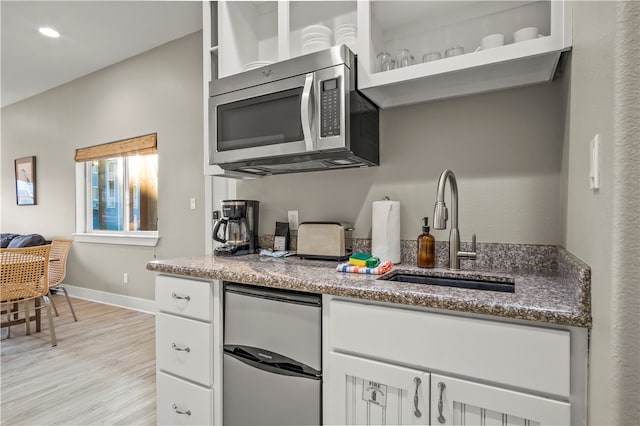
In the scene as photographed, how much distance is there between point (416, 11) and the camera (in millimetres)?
1573

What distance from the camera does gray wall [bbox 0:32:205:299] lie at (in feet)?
10.9

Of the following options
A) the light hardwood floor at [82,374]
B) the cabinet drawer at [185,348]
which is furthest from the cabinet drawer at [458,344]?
the light hardwood floor at [82,374]

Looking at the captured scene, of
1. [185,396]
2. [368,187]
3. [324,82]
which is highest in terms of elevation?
[324,82]

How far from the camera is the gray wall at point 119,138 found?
331 cm

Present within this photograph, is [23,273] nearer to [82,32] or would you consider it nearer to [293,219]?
[82,32]

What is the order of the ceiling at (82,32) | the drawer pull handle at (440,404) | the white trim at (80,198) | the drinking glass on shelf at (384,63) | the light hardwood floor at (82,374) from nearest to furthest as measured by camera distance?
the drawer pull handle at (440,404) < the drinking glass on shelf at (384,63) < the light hardwood floor at (82,374) < the ceiling at (82,32) < the white trim at (80,198)

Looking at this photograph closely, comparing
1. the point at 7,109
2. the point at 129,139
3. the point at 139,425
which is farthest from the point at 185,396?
the point at 7,109

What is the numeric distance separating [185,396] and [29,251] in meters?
2.21

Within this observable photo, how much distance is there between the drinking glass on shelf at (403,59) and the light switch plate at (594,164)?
92cm

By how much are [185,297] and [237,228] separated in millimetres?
564

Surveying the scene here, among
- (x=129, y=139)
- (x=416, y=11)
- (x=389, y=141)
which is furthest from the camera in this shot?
(x=129, y=139)

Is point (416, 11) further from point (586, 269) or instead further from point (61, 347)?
point (61, 347)

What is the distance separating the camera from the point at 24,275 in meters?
2.79

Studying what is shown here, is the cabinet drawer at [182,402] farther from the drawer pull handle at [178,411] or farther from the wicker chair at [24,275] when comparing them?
the wicker chair at [24,275]
